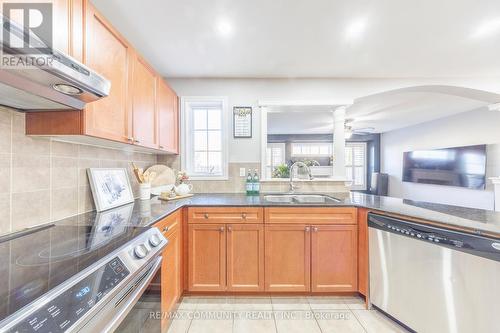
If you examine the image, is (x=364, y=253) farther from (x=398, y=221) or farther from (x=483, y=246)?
(x=483, y=246)

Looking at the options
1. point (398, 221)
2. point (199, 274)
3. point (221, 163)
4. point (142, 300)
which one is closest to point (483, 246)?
point (398, 221)

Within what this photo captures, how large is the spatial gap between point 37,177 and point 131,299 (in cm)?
91

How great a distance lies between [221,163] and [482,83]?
3.27 m

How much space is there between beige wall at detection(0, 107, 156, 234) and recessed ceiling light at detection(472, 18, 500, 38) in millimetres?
3178


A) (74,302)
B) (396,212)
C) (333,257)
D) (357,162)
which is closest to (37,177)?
(74,302)

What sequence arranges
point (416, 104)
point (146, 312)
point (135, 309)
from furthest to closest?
point (416, 104), point (146, 312), point (135, 309)

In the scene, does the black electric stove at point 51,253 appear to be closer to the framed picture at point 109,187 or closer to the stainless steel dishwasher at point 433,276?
the framed picture at point 109,187

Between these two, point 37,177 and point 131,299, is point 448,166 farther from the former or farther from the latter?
point 37,177

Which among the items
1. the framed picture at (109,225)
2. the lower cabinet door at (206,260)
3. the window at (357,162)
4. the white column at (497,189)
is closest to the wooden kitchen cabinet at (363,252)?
the lower cabinet door at (206,260)

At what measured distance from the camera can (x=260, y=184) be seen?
2.57 m

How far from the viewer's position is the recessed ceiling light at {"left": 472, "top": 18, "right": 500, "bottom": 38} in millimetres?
1611

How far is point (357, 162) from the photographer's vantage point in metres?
7.27

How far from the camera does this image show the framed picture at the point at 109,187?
1.53 meters

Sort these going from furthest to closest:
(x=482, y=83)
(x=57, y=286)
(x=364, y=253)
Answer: (x=482, y=83) → (x=364, y=253) → (x=57, y=286)
